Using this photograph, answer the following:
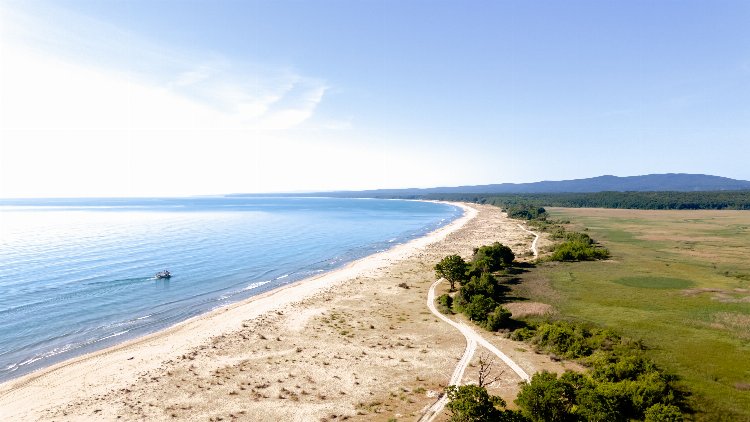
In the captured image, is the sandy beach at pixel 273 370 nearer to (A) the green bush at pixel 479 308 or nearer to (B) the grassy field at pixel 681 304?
(A) the green bush at pixel 479 308

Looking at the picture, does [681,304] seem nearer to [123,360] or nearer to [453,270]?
[453,270]

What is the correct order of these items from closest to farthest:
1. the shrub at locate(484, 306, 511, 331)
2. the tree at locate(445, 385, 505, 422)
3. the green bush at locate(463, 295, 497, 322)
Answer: the tree at locate(445, 385, 505, 422), the shrub at locate(484, 306, 511, 331), the green bush at locate(463, 295, 497, 322)

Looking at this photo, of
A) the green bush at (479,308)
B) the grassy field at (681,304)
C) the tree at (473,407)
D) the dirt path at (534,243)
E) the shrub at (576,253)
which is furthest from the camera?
the dirt path at (534,243)

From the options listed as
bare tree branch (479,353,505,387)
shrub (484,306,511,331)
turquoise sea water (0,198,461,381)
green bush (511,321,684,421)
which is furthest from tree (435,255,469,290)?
turquoise sea water (0,198,461,381)

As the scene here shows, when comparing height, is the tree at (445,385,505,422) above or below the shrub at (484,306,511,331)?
above

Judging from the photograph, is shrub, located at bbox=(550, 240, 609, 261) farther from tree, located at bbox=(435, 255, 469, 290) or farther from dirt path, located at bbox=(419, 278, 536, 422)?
dirt path, located at bbox=(419, 278, 536, 422)

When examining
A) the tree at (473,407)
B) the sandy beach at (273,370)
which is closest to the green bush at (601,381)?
the tree at (473,407)
